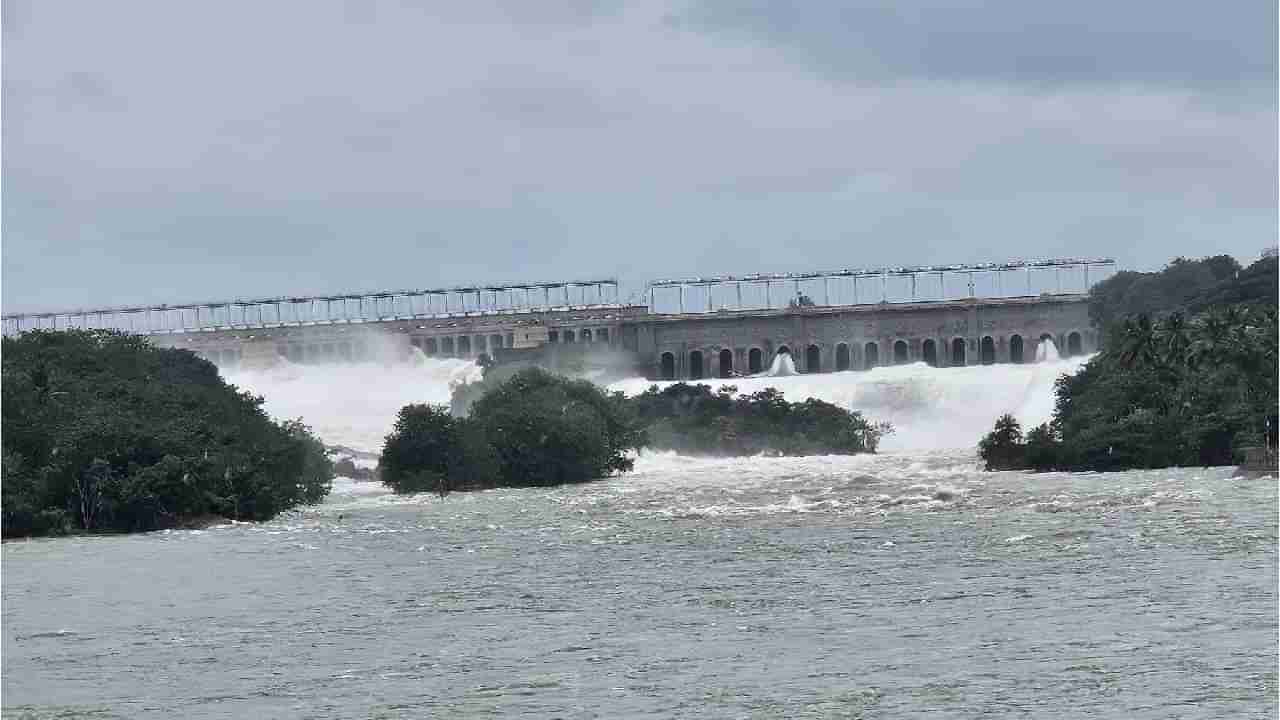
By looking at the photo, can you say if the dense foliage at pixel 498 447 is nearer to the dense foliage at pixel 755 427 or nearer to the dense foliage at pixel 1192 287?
the dense foliage at pixel 755 427

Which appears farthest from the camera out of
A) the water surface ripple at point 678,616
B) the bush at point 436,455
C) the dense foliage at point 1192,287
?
the dense foliage at point 1192,287

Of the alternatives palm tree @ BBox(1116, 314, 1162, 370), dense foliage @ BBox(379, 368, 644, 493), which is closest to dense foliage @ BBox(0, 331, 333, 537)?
dense foliage @ BBox(379, 368, 644, 493)

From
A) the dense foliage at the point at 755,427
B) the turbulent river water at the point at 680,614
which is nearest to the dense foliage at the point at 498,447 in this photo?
the turbulent river water at the point at 680,614

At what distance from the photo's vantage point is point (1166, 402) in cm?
10625

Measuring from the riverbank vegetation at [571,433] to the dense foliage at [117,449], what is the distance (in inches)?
884

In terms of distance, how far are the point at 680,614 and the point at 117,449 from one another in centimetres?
3765

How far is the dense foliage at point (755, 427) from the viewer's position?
553 ft

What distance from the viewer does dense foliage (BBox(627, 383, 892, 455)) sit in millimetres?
168625

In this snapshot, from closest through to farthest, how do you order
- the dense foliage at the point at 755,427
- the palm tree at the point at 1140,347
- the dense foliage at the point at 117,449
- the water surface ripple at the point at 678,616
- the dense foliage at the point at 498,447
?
the water surface ripple at the point at 678,616, the dense foliage at the point at 117,449, the palm tree at the point at 1140,347, the dense foliage at the point at 498,447, the dense foliage at the point at 755,427

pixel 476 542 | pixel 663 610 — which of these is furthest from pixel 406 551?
pixel 663 610

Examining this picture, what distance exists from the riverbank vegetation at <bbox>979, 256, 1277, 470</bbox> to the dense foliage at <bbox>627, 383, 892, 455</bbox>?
43.1m

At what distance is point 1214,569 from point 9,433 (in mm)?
44150

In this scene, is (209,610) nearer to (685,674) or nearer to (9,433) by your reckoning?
(685,674)

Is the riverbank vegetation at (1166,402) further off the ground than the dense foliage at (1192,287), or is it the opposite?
the dense foliage at (1192,287)
